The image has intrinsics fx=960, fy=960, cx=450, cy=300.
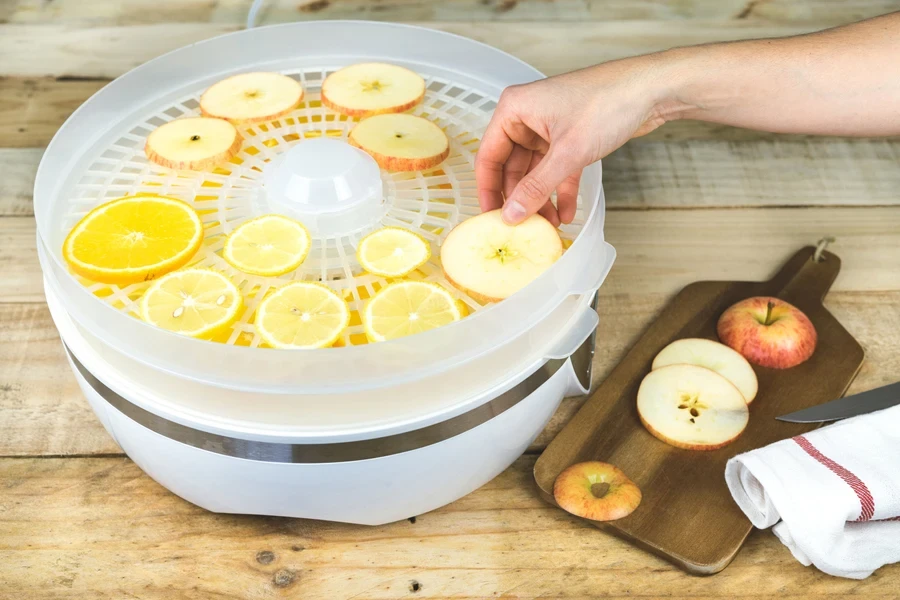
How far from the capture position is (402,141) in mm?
1352

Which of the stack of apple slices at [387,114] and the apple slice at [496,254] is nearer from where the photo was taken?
the apple slice at [496,254]

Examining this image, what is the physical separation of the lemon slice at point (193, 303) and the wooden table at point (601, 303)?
0.27 m

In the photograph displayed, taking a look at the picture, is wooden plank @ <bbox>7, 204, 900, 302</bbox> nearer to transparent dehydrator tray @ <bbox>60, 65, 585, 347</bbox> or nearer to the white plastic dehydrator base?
transparent dehydrator tray @ <bbox>60, 65, 585, 347</bbox>

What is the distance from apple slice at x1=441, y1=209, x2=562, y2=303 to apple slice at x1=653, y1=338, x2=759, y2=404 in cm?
29

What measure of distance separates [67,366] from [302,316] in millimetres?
513

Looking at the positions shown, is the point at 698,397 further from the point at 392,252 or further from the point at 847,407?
the point at 392,252

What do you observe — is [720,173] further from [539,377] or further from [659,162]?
[539,377]

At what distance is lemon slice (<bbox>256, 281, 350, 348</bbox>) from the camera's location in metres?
1.06

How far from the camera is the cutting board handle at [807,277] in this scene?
149 centimetres

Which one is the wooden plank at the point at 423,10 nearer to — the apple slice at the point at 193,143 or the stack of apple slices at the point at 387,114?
the stack of apple slices at the point at 387,114

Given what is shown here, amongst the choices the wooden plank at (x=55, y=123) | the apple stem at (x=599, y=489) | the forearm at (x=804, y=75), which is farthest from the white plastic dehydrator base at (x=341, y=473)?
the wooden plank at (x=55, y=123)

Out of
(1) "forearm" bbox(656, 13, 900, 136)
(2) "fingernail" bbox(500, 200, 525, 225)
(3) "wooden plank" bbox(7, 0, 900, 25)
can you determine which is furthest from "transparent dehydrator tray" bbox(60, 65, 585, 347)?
(3) "wooden plank" bbox(7, 0, 900, 25)

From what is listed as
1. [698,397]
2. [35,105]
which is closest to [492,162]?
[698,397]

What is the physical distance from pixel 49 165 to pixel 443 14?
1.14 meters
